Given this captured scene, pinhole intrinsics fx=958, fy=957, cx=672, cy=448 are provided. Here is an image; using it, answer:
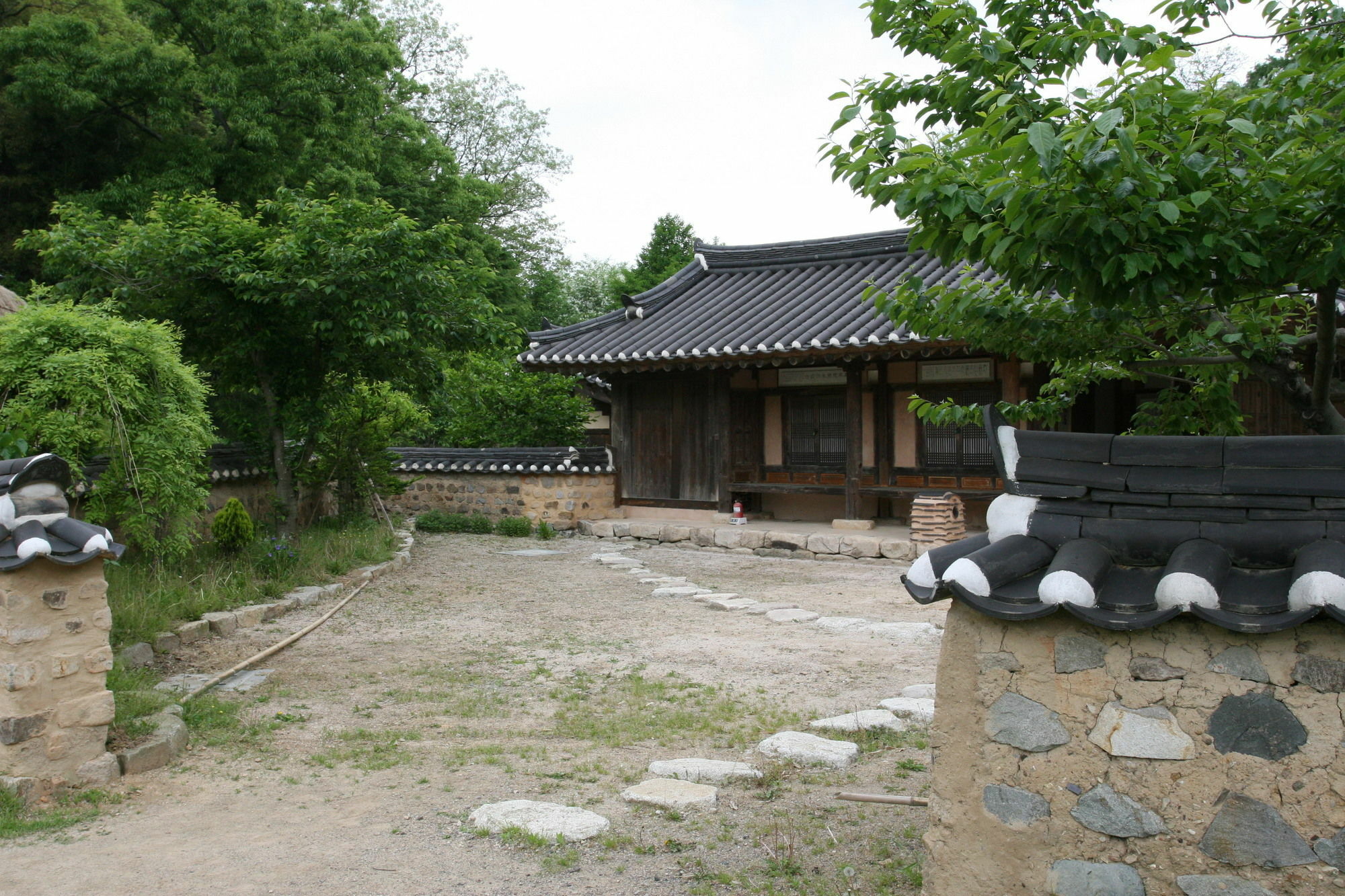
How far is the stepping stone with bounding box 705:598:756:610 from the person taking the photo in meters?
9.56

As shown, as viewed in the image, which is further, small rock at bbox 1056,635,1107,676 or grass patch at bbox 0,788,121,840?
grass patch at bbox 0,788,121,840

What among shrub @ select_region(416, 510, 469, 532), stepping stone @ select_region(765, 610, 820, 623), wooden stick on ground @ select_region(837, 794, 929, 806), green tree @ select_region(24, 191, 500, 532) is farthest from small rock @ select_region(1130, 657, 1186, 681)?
shrub @ select_region(416, 510, 469, 532)

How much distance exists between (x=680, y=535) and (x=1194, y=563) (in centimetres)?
1185

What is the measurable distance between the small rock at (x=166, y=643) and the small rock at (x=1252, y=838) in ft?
21.6

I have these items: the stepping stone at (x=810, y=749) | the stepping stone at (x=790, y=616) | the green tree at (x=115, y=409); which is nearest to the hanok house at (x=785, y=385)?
the stepping stone at (x=790, y=616)

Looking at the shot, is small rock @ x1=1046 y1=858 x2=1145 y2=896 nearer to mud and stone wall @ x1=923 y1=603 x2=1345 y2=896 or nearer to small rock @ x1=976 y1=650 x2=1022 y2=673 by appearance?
mud and stone wall @ x1=923 y1=603 x2=1345 y2=896

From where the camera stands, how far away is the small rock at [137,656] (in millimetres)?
6246

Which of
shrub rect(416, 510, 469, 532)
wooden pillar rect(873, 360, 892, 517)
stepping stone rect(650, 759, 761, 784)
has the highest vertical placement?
wooden pillar rect(873, 360, 892, 517)

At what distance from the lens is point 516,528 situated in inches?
601

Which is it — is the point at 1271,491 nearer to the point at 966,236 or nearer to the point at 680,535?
the point at 966,236

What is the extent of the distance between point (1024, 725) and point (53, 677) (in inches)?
172

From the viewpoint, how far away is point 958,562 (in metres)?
2.81

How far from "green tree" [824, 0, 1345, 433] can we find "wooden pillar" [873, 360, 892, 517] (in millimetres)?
9373

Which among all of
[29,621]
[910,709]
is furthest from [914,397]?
[29,621]
